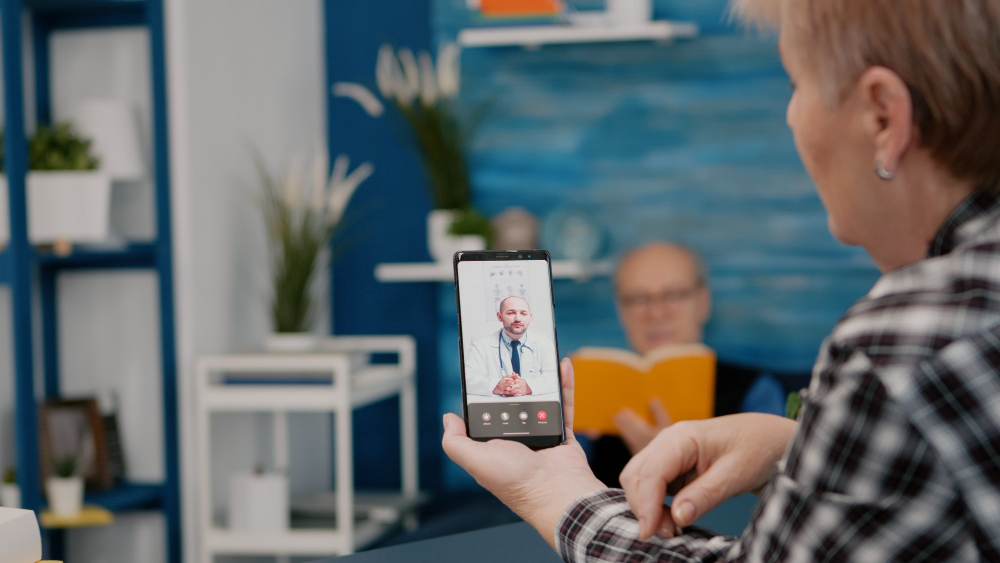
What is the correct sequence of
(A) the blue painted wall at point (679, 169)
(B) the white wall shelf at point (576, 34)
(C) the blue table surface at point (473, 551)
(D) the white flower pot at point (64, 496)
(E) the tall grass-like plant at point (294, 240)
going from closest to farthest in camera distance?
(C) the blue table surface at point (473, 551)
(D) the white flower pot at point (64, 496)
(E) the tall grass-like plant at point (294, 240)
(B) the white wall shelf at point (576, 34)
(A) the blue painted wall at point (679, 169)

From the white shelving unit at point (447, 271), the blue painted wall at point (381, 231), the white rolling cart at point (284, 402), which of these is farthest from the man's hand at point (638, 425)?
the blue painted wall at point (381, 231)

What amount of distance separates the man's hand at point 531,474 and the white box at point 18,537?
316mm

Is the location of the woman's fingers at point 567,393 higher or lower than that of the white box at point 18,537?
higher

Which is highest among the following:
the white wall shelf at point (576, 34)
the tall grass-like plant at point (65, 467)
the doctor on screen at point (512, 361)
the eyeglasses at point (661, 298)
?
the white wall shelf at point (576, 34)

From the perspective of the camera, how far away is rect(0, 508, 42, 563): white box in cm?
66

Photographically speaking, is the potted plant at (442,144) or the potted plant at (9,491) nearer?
the potted plant at (9,491)

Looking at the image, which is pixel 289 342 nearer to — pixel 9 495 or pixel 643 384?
pixel 9 495

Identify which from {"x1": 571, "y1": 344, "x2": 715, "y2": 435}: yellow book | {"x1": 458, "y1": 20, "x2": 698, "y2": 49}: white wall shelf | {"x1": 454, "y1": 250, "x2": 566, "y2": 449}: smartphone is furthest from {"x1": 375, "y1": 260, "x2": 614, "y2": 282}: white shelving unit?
{"x1": 454, "y1": 250, "x2": 566, "y2": 449}: smartphone

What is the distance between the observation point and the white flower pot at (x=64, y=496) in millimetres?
2057

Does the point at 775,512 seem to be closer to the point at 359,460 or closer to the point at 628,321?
the point at 628,321

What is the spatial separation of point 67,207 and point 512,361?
160 cm

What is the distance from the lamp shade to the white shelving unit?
33.9 inches

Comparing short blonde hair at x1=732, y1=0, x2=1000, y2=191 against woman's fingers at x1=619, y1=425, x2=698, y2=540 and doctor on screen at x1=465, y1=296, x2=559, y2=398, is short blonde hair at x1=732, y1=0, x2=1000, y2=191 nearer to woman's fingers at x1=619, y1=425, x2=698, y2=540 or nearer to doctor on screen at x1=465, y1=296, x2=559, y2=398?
woman's fingers at x1=619, y1=425, x2=698, y2=540

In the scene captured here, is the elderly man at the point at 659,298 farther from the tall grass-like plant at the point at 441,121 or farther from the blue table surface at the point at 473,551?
the blue table surface at the point at 473,551
